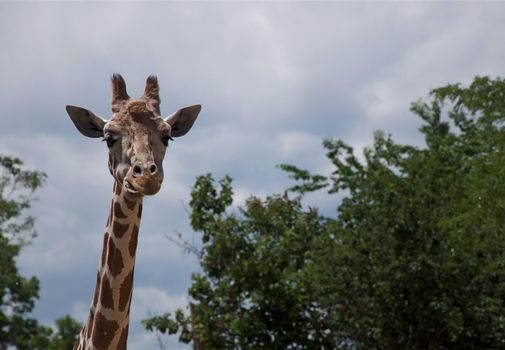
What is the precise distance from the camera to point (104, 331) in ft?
23.3

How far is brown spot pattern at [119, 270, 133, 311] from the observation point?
7.12 m

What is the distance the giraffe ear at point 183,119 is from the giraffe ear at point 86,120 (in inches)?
23.5

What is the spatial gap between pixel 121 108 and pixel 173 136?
74cm

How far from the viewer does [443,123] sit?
34.2 m

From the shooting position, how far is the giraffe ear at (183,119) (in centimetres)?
791

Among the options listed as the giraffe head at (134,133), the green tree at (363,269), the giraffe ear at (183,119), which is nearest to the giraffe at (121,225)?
the giraffe head at (134,133)

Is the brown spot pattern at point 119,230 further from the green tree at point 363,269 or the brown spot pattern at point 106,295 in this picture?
the green tree at point 363,269

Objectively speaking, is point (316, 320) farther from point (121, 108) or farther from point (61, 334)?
point (61, 334)

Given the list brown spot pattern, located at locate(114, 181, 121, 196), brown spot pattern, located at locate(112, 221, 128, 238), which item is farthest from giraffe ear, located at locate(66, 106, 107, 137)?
brown spot pattern, located at locate(112, 221, 128, 238)

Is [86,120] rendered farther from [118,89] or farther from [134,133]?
[134,133]

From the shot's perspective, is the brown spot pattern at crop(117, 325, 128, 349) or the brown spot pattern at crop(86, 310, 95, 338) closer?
the brown spot pattern at crop(117, 325, 128, 349)

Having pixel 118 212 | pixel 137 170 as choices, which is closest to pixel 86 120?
pixel 118 212

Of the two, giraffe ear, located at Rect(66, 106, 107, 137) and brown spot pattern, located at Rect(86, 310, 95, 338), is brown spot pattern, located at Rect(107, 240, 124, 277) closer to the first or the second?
brown spot pattern, located at Rect(86, 310, 95, 338)

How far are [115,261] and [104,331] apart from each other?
19.8 inches
